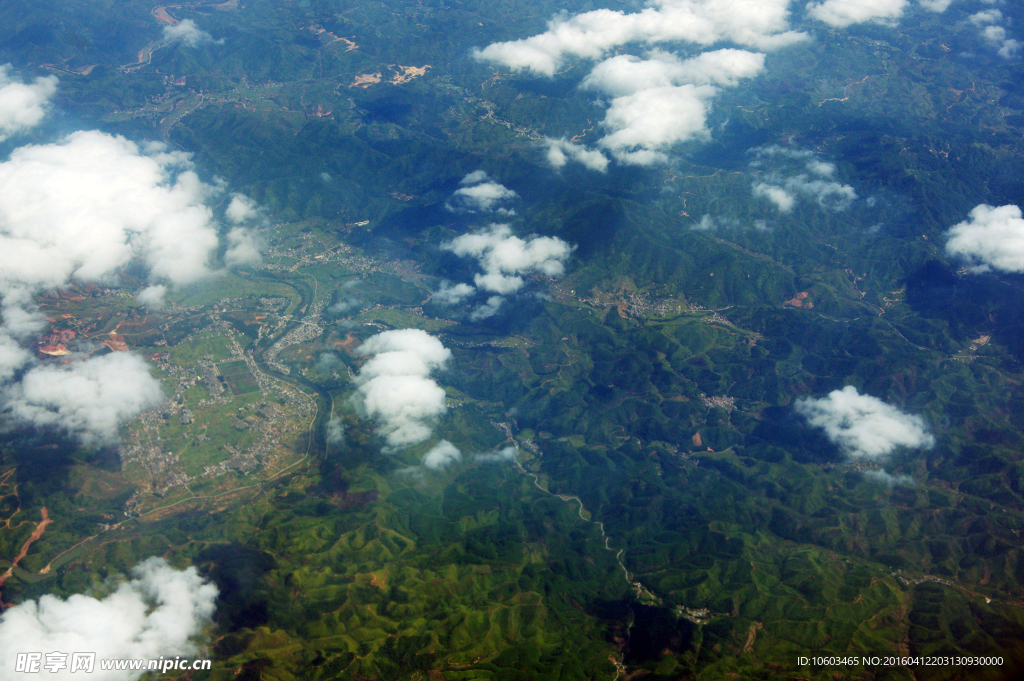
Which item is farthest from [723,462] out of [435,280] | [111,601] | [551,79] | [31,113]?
[31,113]

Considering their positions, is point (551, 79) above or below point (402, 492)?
above

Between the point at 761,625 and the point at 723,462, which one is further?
the point at 723,462

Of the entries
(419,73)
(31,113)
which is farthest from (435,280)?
(31,113)

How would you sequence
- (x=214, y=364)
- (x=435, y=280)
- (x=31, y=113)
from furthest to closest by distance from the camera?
1. (x=31, y=113)
2. (x=435, y=280)
3. (x=214, y=364)

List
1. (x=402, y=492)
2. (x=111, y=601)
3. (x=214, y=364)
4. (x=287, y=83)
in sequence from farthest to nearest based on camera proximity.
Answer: (x=287, y=83), (x=214, y=364), (x=402, y=492), (x=111, y=601)

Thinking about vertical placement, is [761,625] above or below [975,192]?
below

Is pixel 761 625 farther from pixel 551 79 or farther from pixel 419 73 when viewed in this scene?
pixel 419 73

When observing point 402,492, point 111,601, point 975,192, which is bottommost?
point 402,492

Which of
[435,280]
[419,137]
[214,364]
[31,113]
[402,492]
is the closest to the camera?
[402,492]

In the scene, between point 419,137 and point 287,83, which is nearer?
point 419,137

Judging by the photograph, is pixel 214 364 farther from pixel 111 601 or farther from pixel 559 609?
pixel 559 609
